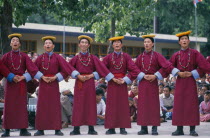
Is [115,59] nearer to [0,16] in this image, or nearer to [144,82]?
[144,82]

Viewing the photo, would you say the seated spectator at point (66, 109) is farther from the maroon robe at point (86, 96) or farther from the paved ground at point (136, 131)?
the maroon robe at point (86, 96)

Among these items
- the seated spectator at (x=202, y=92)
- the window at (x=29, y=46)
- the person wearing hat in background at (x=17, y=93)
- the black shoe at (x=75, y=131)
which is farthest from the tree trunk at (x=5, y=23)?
the window at (x=29, y=46)

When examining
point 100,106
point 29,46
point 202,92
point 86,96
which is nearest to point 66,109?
point 100,106

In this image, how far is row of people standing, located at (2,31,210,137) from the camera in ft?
36.1

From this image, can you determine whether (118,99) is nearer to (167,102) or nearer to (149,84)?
(149,84)

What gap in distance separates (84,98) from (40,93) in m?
0.97

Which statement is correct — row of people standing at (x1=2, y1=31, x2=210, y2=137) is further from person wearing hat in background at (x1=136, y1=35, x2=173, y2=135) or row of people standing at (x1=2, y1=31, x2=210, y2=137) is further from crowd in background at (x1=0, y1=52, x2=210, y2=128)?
crowd in background at (x1=0, y1=52, x2=210, y2=128)

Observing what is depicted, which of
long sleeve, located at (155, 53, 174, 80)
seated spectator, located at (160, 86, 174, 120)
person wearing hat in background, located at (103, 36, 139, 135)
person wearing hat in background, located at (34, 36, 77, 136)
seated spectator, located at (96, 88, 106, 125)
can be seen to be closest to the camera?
person wearing hat in background, located at (34, 36, 77, 136)

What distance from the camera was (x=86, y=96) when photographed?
11297 millimetres

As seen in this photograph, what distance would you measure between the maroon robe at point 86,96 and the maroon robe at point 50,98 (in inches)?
12.4

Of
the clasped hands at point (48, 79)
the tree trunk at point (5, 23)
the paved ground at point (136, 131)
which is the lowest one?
the paved ground at point (136, 131)

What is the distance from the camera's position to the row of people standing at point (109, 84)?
1102 centimetres

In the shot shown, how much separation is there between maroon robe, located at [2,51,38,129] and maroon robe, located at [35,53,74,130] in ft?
0.92

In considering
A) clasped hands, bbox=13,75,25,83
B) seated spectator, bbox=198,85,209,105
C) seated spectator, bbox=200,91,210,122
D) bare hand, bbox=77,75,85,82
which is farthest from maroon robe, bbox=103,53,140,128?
seated spectator, bbox=198,85,209,105
